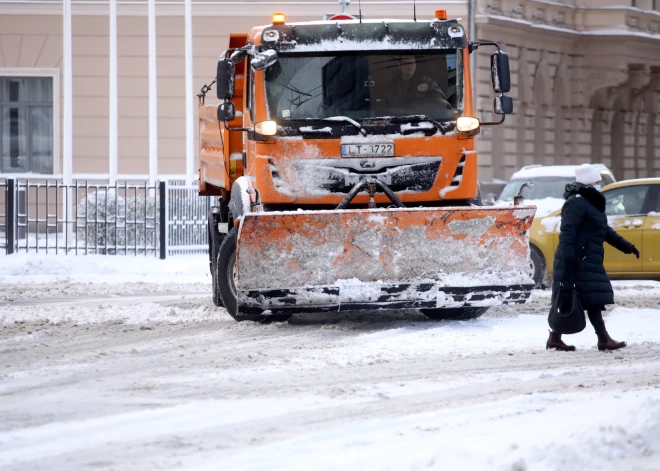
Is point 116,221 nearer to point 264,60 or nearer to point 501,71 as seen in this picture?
point 264,60

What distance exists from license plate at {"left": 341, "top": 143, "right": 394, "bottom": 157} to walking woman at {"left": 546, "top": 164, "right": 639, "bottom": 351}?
2121mm

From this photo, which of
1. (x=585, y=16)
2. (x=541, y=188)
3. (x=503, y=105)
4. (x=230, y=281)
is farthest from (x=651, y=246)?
(x=585, y=16)

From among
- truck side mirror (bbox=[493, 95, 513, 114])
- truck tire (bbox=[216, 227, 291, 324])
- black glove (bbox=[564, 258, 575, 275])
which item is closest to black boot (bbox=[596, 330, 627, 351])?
black glove (bbox=[564, 258, 575, 275])

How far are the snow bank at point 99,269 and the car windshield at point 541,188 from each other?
4.26 metres

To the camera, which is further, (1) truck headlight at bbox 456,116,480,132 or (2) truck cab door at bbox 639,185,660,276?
(2) truck cab door at bbox 639,185,660,276

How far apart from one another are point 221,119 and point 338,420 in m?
5.60

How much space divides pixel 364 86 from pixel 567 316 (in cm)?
300

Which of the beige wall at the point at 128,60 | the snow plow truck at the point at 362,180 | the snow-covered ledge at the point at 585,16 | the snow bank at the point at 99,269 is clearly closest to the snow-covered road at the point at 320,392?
the snow plow truck at the point at 362,180

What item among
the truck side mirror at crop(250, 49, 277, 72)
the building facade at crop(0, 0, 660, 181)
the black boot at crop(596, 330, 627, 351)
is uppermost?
the building facade at crop(0, 0, 660, 181)

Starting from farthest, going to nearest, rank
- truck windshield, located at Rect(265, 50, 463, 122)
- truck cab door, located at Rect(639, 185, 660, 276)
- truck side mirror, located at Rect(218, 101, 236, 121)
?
truck cab door, located at Rect(639, 185, 660, 276) → truck side mirror, located at Rect(218, 101, 236, 121) → truck windshield, located at Rect(265, 50, 463, 122)

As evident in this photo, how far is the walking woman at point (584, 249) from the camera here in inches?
402

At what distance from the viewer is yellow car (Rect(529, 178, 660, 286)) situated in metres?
16.0

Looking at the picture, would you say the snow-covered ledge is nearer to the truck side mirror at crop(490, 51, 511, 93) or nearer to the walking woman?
the truck side mirror at crop(490, 51, 511, 93)

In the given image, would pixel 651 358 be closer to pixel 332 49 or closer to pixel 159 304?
pixel 332 49
